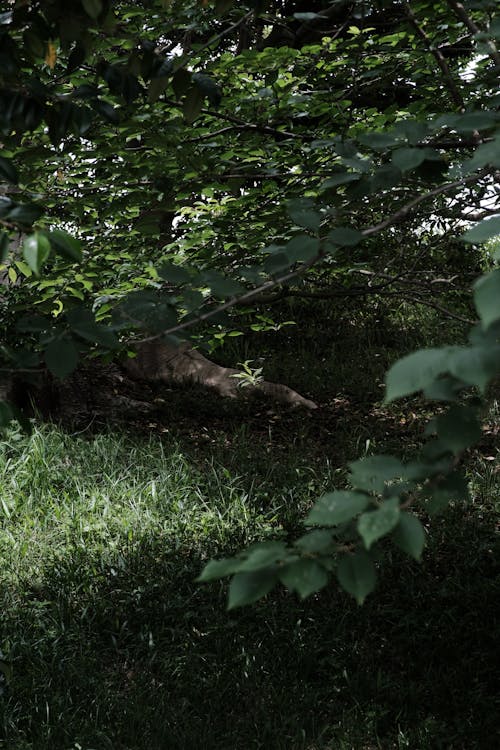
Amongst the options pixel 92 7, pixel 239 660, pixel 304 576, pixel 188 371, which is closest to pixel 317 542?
pixel 304 576

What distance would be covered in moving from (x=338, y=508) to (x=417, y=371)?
0.60 feet

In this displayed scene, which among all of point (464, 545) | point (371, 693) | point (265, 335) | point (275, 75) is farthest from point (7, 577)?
point (265, 335)

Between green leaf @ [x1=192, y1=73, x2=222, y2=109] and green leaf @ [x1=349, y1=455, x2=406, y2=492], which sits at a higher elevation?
green leaf @ [x1=192, y1=73, x2=222, y2=109]

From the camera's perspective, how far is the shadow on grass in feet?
9.25

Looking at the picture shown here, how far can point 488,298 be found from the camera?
0.77 m

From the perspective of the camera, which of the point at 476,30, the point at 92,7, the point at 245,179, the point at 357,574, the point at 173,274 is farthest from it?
the point at 245,179

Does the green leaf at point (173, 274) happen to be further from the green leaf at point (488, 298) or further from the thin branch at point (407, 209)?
the green leaf at point (488, 298)

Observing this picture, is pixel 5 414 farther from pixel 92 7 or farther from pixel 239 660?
pixel 239 660

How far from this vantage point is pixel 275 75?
9.80 feet

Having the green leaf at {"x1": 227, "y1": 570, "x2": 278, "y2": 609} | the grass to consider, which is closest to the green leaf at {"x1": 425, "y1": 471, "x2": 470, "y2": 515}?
the green leaf at {"x1": 227, "y1": 570, "x2": 278, "y2": 609}

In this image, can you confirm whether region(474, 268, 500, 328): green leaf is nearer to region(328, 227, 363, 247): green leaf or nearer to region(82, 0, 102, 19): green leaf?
region(328, 227, 363, 247): green leaf

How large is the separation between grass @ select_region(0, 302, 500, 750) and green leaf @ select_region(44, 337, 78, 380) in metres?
1.15

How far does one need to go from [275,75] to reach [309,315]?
5645mm

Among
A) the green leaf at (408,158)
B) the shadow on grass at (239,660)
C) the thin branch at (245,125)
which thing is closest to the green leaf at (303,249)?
the green leaf at (408,158)
